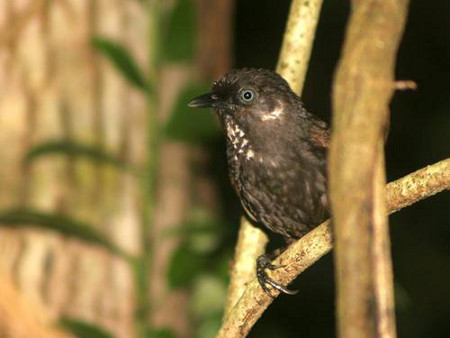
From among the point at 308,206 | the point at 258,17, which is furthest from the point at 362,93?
the point at 258,17

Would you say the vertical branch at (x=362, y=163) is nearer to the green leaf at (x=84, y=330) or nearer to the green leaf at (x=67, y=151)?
the green leaf at (x=84, y=330)

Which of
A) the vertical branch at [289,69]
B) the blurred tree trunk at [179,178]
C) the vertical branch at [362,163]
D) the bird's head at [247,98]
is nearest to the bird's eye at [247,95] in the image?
the bird's head at [247,98]

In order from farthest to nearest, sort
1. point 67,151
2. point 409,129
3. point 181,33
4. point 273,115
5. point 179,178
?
point 409,129 → point 179,178 → point 181,33 → point 67,151 → point 273,115

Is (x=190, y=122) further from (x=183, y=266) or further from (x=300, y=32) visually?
(x=300, y=32)

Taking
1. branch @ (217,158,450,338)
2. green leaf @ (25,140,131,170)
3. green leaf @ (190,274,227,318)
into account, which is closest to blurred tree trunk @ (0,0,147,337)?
green leaf @ (25,140,131,170)

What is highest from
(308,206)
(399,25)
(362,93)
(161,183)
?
(161,183)

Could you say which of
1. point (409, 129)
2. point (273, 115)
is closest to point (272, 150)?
point (273, 115)

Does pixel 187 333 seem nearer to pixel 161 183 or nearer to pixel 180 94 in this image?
pixel 161 183
